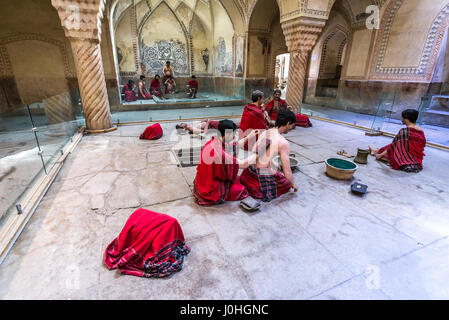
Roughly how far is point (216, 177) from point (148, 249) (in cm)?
108

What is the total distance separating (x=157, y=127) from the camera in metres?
5.16

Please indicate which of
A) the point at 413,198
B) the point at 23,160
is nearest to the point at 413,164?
the point at 413,198

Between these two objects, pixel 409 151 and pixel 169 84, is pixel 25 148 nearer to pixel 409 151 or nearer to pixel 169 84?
pixel 409 151

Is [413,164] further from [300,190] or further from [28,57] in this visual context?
[28,57]

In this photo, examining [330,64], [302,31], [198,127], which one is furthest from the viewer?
[330,64]

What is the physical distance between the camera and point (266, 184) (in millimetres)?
2787

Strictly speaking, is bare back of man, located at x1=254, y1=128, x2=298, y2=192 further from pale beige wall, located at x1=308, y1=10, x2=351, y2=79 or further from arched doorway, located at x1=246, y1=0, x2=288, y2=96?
pale beige wall, located at x1=308, y1=10, x2=351, y2=79

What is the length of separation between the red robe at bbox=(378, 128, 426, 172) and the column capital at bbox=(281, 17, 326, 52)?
160 inches

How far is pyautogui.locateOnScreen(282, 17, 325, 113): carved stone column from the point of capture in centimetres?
645

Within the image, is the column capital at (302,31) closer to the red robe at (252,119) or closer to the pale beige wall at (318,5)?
the pale beige wall at (318,5)

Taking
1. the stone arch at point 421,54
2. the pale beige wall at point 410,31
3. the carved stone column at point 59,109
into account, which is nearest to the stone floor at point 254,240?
the carved stone column at point 59,109

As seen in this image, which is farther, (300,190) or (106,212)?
(300,190)

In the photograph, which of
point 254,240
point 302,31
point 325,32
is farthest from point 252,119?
point 325,32

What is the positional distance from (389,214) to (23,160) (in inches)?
180
